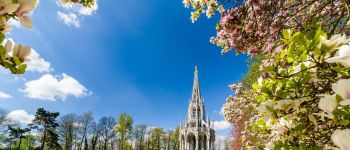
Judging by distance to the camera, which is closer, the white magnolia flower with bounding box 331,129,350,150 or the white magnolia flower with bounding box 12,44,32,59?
the white magnolia flower with bounding box 331,129,350,150

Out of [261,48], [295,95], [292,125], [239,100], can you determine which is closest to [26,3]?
[295,95]

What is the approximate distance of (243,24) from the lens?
5527mm

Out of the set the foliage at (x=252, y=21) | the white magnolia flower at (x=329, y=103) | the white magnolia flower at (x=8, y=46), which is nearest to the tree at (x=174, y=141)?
the foliage at (x=252, y=21)

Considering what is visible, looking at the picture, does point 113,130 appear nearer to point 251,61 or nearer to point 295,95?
point 251,61

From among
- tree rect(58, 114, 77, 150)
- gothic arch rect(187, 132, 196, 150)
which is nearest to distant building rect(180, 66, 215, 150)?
gothic arch rect(187, 132, 196, 150)

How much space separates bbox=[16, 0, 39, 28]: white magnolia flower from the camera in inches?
54.1

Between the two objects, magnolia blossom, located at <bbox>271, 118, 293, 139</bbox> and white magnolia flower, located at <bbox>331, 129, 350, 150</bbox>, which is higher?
magnolia blossom, located at <bbox>271, 118, 293, 139</bbox>

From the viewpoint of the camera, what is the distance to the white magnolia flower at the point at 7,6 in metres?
1.22

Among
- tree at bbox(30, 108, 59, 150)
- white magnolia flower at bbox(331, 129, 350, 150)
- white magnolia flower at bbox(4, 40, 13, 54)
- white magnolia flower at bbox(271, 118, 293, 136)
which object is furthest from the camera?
tree at bbox(30, 108, 59, 150)

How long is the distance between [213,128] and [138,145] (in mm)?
22134

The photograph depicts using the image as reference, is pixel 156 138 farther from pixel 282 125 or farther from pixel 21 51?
pixel 21 51

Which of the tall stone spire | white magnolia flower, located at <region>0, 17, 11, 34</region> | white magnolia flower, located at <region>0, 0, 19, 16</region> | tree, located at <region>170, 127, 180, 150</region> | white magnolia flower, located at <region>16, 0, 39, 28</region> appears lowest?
tree, located at <region>170, 127, 180, 150</region>

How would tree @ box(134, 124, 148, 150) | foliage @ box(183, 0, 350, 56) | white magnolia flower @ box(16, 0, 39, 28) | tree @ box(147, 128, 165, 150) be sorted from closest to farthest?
white magnolia flower @ box(16, 0, 39, 28)
foliage @ box(183, 0, 350, 56)
tree @ box(134, 124, 148, 150)
tree @ box(147, 128, 165, 150)

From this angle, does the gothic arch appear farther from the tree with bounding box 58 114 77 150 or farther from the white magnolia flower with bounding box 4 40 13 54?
the white magnolia flower with bounding box 4 40 13 54
